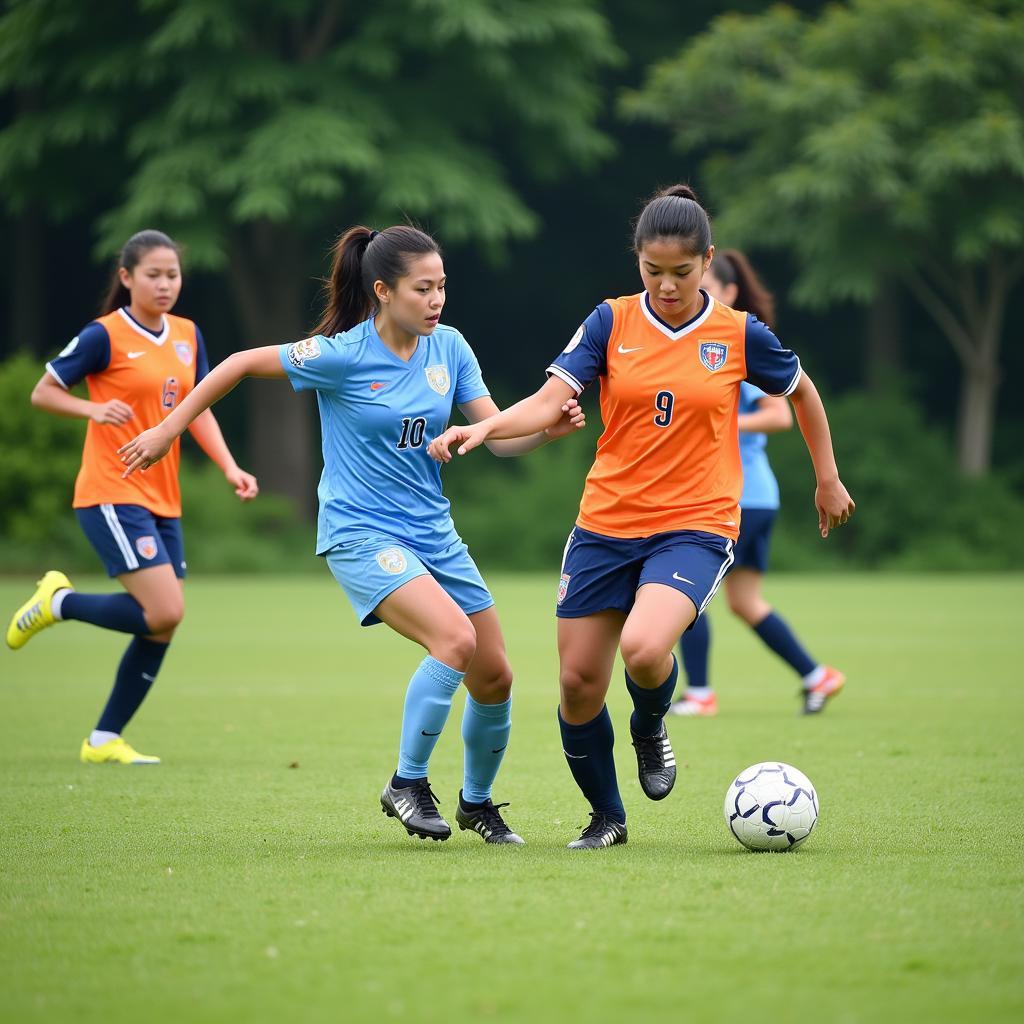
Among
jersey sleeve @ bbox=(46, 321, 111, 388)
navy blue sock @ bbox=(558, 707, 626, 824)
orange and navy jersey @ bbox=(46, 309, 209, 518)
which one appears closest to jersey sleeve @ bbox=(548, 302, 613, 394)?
navy blue sock @ bbox=(558, 707, 626, 824)

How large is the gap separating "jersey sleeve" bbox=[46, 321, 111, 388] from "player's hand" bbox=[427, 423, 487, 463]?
9.75ft

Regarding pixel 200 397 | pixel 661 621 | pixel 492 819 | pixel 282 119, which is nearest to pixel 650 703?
pixel 661 621

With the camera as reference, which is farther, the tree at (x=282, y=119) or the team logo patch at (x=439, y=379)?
the tree at (x=282, y=119)

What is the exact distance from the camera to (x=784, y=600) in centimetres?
1864

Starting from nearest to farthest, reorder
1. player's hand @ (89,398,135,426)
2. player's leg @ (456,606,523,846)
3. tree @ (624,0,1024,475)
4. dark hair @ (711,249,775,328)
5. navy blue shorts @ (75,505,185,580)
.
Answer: player's leg @ (456,606,523,846) → player's hand @ (89,398,135,426) → navy blue shorts @ (75,505,185,580) → dark hair @ (711,249,775,328) → tree @ (624,0,1024,475)

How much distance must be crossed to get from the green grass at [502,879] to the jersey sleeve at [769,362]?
1.54 m

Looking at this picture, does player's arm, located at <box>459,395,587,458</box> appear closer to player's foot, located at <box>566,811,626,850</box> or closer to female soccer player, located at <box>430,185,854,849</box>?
female soccer player, located at <box>430,185,854,849</box>

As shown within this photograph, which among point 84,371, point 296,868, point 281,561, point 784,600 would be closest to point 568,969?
point 296,868

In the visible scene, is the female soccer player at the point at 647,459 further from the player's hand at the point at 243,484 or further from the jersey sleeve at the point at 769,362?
the player's hand at the point at 243,484

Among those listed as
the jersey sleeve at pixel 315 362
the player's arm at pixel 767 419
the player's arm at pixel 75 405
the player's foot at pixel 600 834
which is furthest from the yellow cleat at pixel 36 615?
the player's arm at pixel 767 419

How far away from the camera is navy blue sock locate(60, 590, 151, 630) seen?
7.59 meters

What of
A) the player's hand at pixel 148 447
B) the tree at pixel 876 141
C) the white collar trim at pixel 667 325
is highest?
the tree at pixel 876 141

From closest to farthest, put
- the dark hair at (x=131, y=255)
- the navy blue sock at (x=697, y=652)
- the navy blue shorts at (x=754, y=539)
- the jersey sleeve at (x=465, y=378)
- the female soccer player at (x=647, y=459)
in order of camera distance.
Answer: the female soccer player at (x=647, y=459), the jersey sleeve at (x=465, y=378), the dark hair at (x=131, y=255), the navy blue sock at (x=697, y=652), the navy blue shorts at (x=754, y=539)

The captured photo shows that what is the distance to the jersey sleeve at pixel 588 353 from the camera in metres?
5.38
